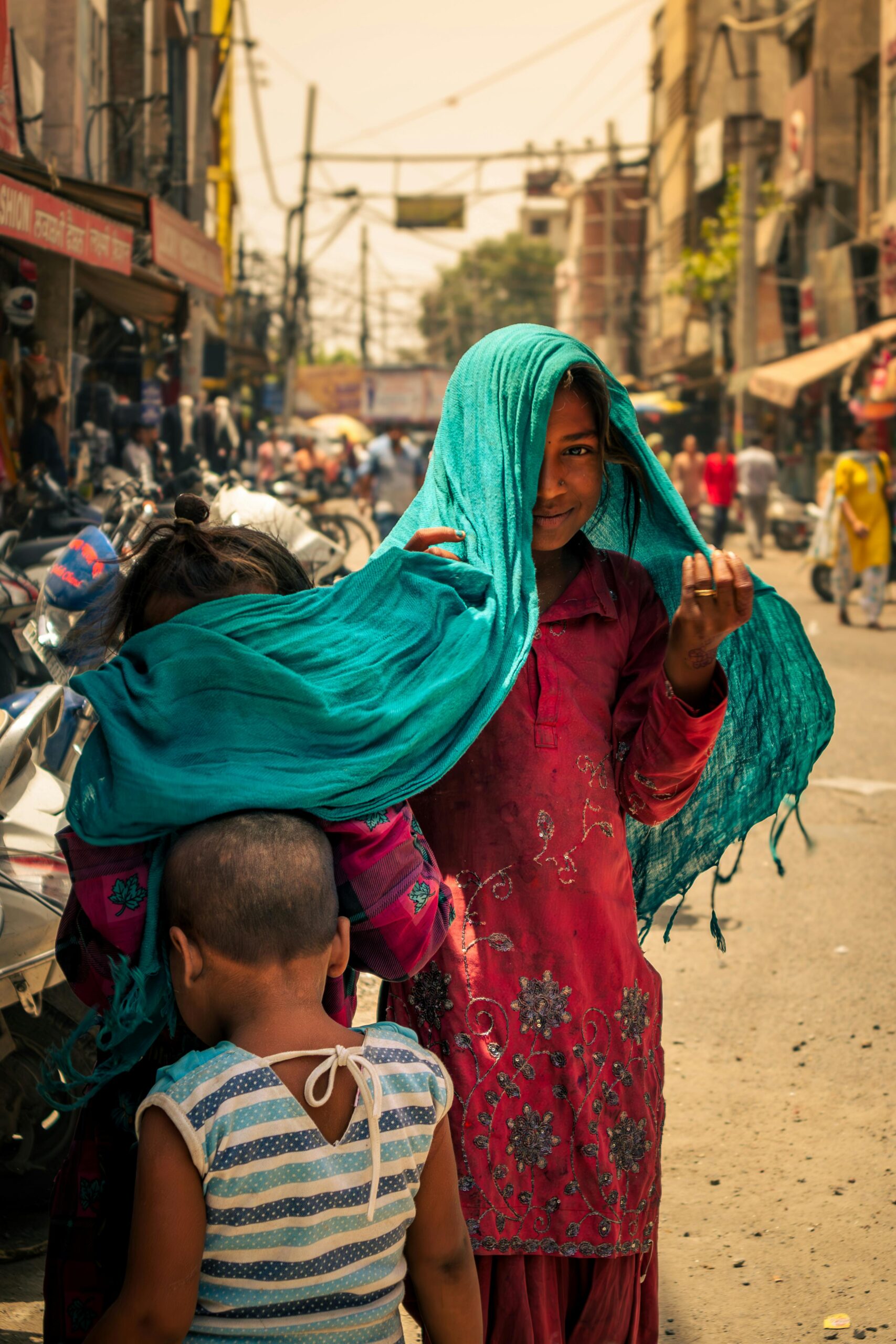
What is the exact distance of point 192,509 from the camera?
1.81 meters

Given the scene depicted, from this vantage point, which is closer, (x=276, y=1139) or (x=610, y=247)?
(x=276, y=1139)

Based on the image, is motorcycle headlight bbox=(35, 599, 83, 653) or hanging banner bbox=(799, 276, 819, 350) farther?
hanging banner bbox=(799, 276, 819, 350)

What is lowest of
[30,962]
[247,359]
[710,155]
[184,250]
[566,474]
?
[30,962]

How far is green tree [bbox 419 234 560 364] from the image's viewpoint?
3012 inches

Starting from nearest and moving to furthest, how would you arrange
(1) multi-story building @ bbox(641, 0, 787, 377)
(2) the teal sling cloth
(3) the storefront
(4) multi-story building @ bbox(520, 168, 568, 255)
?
(2) the teal sling cloth, (3) the storefront, (1) multi-story building @ bbox(641, 0, 787, 377), (4) multi-story building @ bbox(520, 168, 568, 255)

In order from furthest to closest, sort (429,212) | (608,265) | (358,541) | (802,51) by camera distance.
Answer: (608,265)
(429,212)
(802,51)
(358,541)

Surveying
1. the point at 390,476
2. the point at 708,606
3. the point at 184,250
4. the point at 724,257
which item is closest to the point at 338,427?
the point at 724,257

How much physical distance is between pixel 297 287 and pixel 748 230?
13.3 m

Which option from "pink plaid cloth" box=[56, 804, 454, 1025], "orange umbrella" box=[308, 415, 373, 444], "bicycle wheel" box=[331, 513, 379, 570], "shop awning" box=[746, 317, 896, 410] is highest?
"orange umbrella" box=[308, 415, 373, 444]

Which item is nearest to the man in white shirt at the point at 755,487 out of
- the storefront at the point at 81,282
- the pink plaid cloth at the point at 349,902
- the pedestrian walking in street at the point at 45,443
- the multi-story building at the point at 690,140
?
the storefront at the point at 81,282

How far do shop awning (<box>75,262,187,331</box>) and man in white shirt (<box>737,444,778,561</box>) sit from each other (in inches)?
346

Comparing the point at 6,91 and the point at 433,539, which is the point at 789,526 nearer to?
the point at 6,91

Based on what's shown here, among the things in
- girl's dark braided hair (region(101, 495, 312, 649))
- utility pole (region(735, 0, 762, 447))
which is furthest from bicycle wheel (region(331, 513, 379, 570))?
girl's dark braided hair (region(101, 495, 312, 649))

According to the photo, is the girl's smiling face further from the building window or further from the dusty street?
the building window
